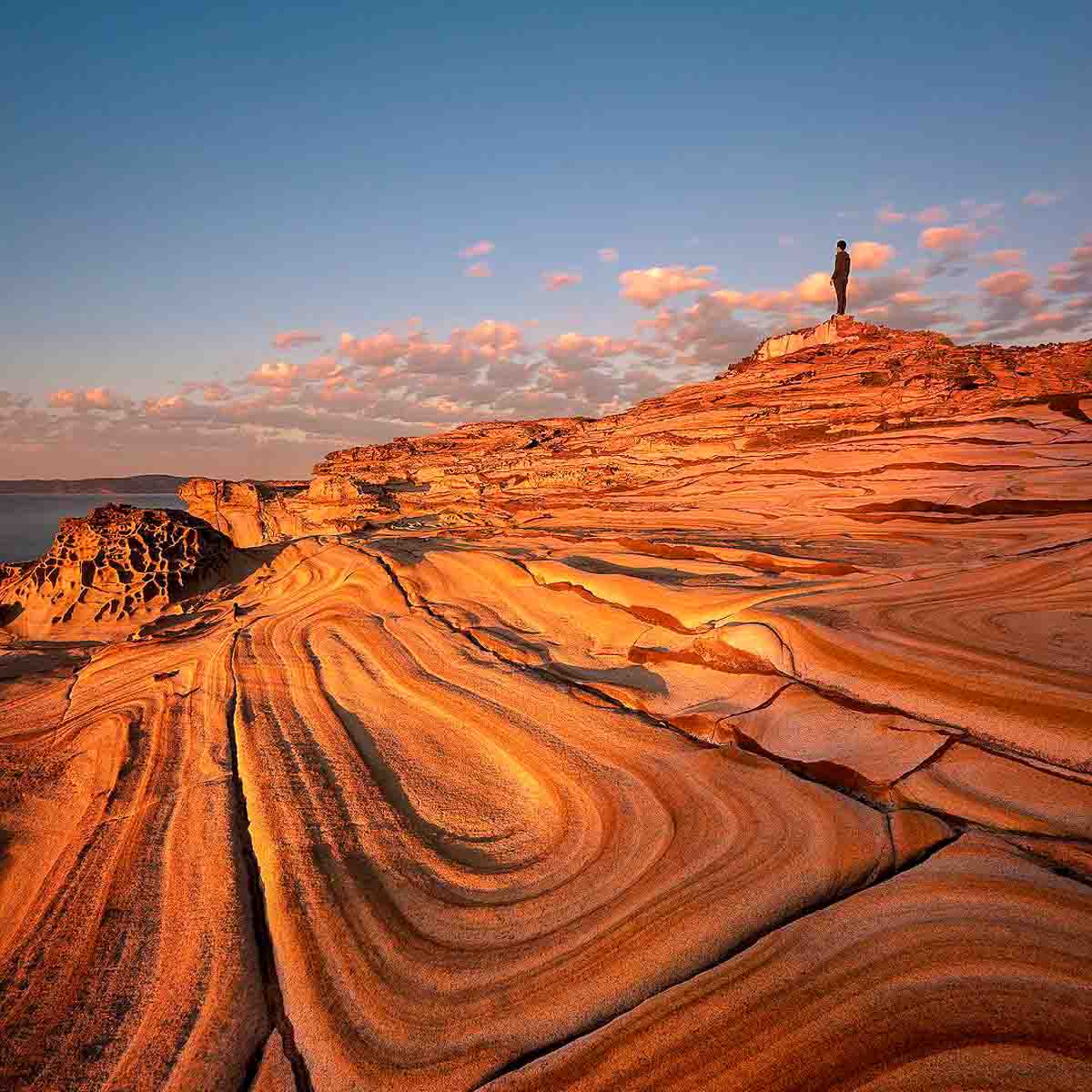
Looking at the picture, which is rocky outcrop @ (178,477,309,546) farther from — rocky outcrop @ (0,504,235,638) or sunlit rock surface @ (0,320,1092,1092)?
sunlit rock surface @ (0,320,1092,1092)

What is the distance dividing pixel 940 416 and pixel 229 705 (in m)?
13.3

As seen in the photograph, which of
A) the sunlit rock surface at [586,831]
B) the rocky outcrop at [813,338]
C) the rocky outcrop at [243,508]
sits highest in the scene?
the rocky outcrop at [813,338]

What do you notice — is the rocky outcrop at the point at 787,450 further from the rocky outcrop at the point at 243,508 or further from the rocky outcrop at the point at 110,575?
the rocky outcrop at the point at 110,575

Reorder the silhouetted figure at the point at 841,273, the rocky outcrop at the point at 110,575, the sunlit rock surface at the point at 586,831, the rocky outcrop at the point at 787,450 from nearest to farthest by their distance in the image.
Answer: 1. the sunlit rock surface at the point at 586,831
2. the rocky outcrop at the point at 787,450
3. the rocky outcrop at the point at 110,575
4. the silhouetted figure at the point at 841,273

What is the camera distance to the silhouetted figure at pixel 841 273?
1848cm

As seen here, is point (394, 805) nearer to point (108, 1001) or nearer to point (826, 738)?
point (108, 1001)

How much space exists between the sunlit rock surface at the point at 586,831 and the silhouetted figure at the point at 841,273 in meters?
13.8

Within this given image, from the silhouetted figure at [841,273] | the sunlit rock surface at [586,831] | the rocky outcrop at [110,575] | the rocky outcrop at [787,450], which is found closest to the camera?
the sunlit rock surface at [586,831]

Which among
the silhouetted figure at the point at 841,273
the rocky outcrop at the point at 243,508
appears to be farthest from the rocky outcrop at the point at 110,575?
the silhouetted figure at the point at 841,273

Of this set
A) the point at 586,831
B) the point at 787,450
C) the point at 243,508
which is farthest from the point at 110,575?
the point at 243,508

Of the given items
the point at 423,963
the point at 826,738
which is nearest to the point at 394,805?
the point at 423,963

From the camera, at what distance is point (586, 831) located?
2986 mm

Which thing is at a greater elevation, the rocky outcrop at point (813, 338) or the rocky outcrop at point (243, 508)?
the rocky outcrop at point (813, 338)

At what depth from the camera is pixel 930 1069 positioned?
1.56 m
